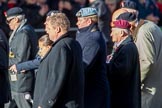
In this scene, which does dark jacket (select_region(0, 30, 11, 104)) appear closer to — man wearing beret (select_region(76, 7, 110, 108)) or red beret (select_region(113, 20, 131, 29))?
man wearing beret (select_region(76, 7, 110, 108))

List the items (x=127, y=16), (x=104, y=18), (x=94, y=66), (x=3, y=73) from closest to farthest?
(x=94, y=66) < (x=127, y=16) < (x=3, y=73) < (x=104, y=18)

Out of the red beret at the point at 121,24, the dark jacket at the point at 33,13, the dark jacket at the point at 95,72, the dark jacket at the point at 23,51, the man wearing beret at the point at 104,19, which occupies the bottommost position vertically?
the man wearing beret at the point at 104,19

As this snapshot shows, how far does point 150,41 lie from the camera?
7.88 m

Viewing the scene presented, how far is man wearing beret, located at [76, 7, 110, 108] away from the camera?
24.7ft

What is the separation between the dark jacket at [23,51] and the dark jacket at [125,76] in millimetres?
2374

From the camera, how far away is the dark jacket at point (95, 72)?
7561 millimetres

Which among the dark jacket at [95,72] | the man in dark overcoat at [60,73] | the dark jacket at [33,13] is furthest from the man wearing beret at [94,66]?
the dark jacket at [33,13]

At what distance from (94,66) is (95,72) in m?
0.07

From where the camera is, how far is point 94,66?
7.59 meters

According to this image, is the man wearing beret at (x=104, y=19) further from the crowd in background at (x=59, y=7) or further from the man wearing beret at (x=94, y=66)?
the man wearing beret at (x=94, y=66)

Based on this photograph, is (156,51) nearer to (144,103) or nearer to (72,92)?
(144,103)

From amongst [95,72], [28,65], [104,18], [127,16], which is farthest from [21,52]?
[104,18]

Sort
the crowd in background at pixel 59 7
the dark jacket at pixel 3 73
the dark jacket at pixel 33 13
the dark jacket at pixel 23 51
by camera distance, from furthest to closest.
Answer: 1. the dark jacket at pixel 33 13
2. the crowd in background at pixel 59 7
3. the dark jacket at pixel 23 51
4. the dark jacket at pixel 3 73

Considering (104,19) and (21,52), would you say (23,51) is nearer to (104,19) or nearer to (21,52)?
(21,52)
